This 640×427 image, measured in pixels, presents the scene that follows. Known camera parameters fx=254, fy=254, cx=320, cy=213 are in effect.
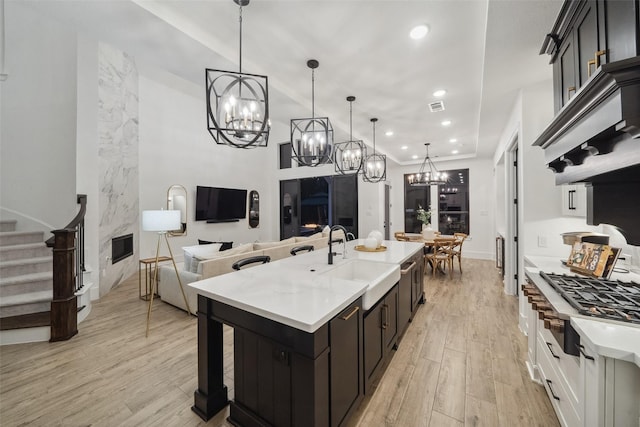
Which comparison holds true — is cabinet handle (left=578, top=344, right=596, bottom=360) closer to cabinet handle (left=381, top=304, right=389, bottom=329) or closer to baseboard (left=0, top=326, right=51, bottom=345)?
cabinet handle (left=381, top=304, right=389, bottom=329)

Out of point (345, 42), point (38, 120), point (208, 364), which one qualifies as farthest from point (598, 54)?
point (38, 120)

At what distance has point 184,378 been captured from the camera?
215cm

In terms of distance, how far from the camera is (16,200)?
13.2 feet

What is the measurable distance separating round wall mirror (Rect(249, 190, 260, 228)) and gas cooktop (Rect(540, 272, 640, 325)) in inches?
305

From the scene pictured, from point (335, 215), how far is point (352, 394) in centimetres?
643

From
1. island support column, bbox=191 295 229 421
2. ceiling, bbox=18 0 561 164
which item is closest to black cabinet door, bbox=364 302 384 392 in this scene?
island support column, bbox=191 295 229 421

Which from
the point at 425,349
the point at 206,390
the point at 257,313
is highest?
the point at 257,313

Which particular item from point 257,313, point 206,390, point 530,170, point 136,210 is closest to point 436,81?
point 530,170

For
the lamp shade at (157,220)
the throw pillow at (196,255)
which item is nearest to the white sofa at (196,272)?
the throw pillow at (196,255)

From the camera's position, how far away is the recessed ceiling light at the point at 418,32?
235 centimetres

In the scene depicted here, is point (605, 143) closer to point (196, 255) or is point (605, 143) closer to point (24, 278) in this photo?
point (196, 255)

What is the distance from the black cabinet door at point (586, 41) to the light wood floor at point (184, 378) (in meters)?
2.20

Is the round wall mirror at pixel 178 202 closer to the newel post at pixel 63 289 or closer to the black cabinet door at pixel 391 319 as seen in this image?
the newel post at pixel 63 289

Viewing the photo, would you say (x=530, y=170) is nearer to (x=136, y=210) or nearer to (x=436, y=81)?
(x=436, y=81)
